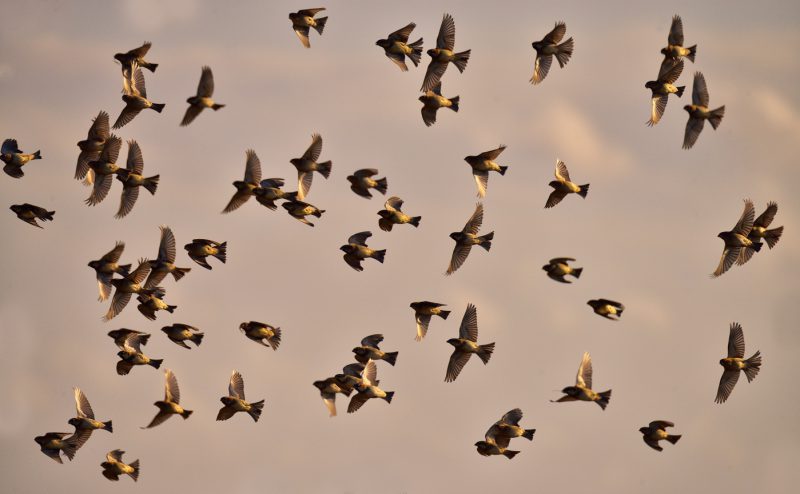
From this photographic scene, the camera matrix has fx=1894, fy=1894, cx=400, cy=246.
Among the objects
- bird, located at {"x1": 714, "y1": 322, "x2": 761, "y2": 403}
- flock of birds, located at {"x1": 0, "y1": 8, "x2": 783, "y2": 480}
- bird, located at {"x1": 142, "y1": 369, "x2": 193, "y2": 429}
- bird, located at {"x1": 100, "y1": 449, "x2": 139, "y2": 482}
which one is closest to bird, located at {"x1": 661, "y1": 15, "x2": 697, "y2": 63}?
flock of birds, located at {"x1": 0, "y1": 8, "x2": 783, "y2": 480}

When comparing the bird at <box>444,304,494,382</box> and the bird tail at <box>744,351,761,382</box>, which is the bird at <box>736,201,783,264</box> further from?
the bird at <box>444,304,494,382</box>

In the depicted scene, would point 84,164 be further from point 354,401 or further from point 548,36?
point 548,36

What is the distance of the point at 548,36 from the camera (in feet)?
Answer: 147

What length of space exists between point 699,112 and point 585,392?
7103 mm

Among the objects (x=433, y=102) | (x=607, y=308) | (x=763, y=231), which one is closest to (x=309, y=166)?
(x=433, y=102)

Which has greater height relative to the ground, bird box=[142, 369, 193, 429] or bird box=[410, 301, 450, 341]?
bird box=[410, 301, 450, 341]

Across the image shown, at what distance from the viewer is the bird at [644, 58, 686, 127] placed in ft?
145

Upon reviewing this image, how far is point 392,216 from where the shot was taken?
149ft

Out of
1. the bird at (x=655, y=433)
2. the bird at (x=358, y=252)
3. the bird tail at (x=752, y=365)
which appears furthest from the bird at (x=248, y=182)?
the bird tail at (x=752, y=365)

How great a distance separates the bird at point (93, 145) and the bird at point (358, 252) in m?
6.75

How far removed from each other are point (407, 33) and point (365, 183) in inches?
146

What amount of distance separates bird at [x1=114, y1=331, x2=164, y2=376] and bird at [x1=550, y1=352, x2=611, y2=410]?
10.1 m

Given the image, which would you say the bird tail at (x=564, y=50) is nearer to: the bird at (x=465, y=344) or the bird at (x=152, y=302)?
the bird at (x=465, y=344)

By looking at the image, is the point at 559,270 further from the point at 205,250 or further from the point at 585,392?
the point at 205,250
